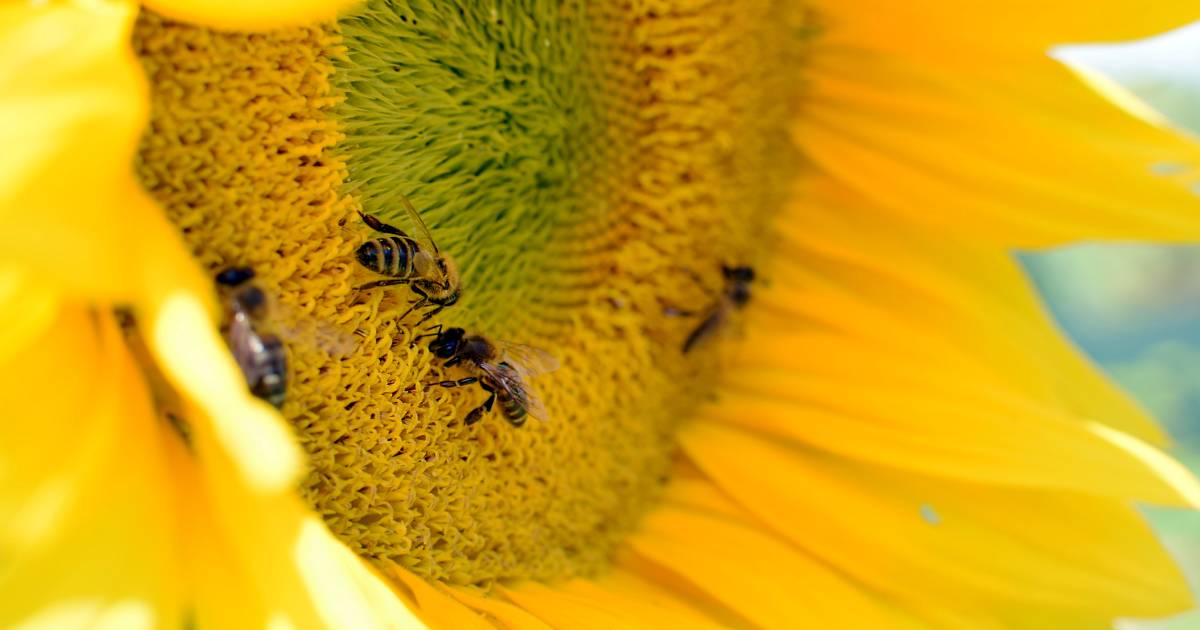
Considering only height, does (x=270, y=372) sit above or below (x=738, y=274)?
below

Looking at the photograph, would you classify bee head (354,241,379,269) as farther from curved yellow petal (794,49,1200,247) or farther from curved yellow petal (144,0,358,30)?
curved yellow petal (794,49,1200,247)

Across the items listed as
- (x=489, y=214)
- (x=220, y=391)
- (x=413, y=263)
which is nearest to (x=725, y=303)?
(x=489, y=214)

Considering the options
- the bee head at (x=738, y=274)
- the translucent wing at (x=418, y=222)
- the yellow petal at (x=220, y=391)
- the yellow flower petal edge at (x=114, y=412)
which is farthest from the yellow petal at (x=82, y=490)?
the bee head at (x=738, y=274)

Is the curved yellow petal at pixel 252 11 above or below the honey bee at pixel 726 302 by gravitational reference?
below

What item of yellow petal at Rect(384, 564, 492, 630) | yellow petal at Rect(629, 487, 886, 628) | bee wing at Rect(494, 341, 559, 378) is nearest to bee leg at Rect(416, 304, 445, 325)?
bee wing at Rect(494, 341, 559, 378)

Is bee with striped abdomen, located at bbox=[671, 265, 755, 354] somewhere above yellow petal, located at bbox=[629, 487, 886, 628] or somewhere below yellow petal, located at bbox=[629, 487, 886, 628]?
above

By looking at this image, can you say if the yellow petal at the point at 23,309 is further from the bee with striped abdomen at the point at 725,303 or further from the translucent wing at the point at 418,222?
the bee with striped abdomen at the point at 725,303

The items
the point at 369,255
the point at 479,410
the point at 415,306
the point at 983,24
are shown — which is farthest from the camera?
the point at 983,24

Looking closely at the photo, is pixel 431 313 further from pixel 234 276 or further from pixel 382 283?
pixel 234 276
